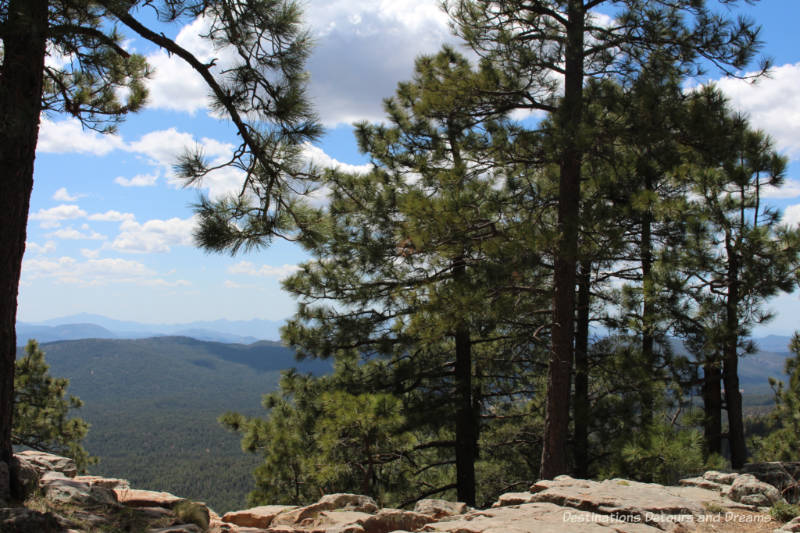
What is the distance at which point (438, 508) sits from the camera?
Answer: 5145mm

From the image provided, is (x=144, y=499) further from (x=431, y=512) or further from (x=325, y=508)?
(x=431, y=512)

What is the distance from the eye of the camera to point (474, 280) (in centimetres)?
727

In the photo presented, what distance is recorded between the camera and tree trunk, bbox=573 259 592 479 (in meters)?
8.27

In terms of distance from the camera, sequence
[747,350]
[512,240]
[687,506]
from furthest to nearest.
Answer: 1. [747,350]
2. [512,240]
3. [687,506]

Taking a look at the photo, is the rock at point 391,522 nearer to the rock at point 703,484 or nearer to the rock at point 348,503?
the rock at point 348,503

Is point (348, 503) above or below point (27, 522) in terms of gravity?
below

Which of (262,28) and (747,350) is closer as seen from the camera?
(262,28)

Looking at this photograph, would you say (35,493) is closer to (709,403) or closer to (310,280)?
(310,280)

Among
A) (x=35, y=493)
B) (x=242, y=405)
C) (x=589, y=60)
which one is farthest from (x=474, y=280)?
(x=242, y=405)

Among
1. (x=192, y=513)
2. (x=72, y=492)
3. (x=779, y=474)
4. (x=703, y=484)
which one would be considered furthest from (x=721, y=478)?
(x=72, y=492)

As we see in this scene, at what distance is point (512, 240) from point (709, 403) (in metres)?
4.07

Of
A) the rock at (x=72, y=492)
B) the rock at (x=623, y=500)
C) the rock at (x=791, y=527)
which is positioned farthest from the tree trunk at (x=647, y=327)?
the rock at (x=72, y=492)

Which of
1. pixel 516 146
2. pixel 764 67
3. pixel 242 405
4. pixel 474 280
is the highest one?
pixel 764 67

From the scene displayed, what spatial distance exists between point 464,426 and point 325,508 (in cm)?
451
